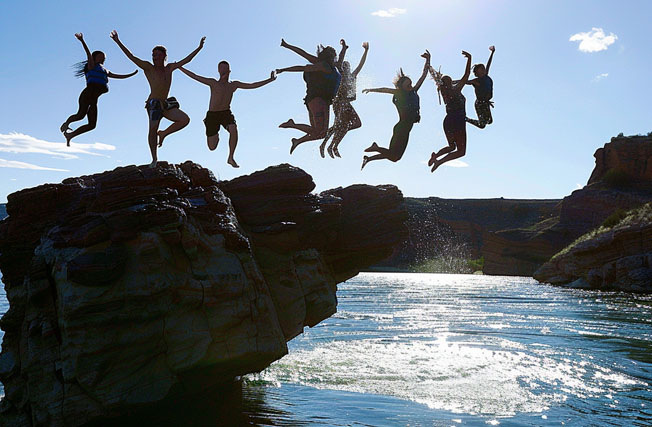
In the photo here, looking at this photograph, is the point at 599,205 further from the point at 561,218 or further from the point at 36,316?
the point at 36,316

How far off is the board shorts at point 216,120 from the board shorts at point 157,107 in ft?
3.14

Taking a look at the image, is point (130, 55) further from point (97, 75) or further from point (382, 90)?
point (382, 90)

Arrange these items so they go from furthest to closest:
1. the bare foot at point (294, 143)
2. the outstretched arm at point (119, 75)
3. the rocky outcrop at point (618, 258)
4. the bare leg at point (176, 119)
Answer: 1. the rocky outcrop at point (618, 258)
2. the bare leg at point (176, 119)
3. the bare foot at point (294, 143)
4. the outstretched arm at point (119, 75)

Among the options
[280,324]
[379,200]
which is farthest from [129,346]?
[379,200]

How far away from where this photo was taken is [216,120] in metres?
15.0

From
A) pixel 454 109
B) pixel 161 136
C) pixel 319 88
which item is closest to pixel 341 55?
pixel 319 88

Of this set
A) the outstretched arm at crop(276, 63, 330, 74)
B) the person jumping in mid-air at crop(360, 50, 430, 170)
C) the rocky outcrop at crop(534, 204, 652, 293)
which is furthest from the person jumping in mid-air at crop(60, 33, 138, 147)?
the rocky outcrop at crop(534, 204, 652, 293)

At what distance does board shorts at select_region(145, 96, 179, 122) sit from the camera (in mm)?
14117

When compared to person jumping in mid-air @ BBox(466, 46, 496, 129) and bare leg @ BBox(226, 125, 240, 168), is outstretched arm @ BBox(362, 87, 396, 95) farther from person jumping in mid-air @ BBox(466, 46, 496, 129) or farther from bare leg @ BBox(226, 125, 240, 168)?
bare leg @ BBox(226, 125, 240, 168)

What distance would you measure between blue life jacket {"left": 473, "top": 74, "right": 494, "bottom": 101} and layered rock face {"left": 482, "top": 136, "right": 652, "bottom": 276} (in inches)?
3403

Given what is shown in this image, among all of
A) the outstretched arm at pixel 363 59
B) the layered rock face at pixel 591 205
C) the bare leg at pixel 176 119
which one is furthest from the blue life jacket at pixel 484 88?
the layered rock face at pixel 591 205

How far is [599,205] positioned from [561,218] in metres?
7.88

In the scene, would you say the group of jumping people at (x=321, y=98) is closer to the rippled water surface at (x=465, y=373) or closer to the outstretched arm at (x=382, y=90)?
the outstretched arm at (x=382, y=90)

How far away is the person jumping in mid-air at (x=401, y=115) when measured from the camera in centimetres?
1363
